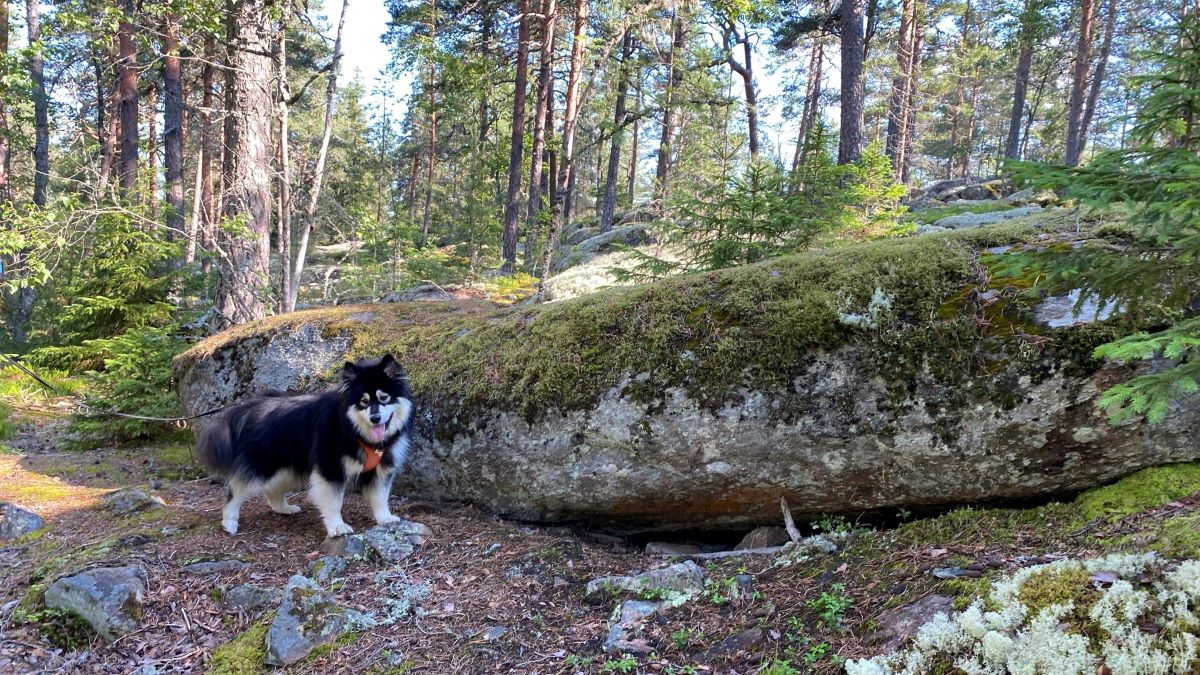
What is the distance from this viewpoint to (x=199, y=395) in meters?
6.78

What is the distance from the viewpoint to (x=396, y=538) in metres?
4.31

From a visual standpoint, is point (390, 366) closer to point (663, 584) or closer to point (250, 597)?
point (250, 597)

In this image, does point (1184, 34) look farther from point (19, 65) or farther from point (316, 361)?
point (19, 65)

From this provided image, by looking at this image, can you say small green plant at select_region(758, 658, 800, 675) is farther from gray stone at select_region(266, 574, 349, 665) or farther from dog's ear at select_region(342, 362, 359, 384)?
dog's ear at select_region(342, 362, 359, 384)

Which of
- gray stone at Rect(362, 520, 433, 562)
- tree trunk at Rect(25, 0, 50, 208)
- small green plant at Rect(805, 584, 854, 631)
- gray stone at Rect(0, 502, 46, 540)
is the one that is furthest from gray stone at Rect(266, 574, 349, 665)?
tree trunk at Rect(25, 0, 50, 208)

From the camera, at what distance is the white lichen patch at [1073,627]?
6.12 ft

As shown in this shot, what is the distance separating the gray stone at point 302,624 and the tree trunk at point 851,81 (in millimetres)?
11333

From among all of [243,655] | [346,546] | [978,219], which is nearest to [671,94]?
[978,219]

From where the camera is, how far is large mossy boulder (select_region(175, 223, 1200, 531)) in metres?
3.43

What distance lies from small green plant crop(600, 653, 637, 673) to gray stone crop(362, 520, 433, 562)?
194 cm

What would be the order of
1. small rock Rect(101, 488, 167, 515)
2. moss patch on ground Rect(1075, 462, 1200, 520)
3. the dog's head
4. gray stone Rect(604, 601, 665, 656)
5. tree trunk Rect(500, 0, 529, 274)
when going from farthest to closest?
tree trunk Rect(500, 0, 529, 274)
small rock Rect(101, 488, 167, 515)
the dog's head
moss patch on ground Rect(1075, 462, 1200, 520)
gray stone Rect(604, 601, 665, 656)

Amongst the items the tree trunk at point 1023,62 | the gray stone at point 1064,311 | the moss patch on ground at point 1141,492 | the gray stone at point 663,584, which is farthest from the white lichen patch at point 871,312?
the tree trunk at point 1023,62

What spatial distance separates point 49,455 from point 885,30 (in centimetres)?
2635

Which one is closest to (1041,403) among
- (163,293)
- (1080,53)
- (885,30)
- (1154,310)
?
(1154,310)
